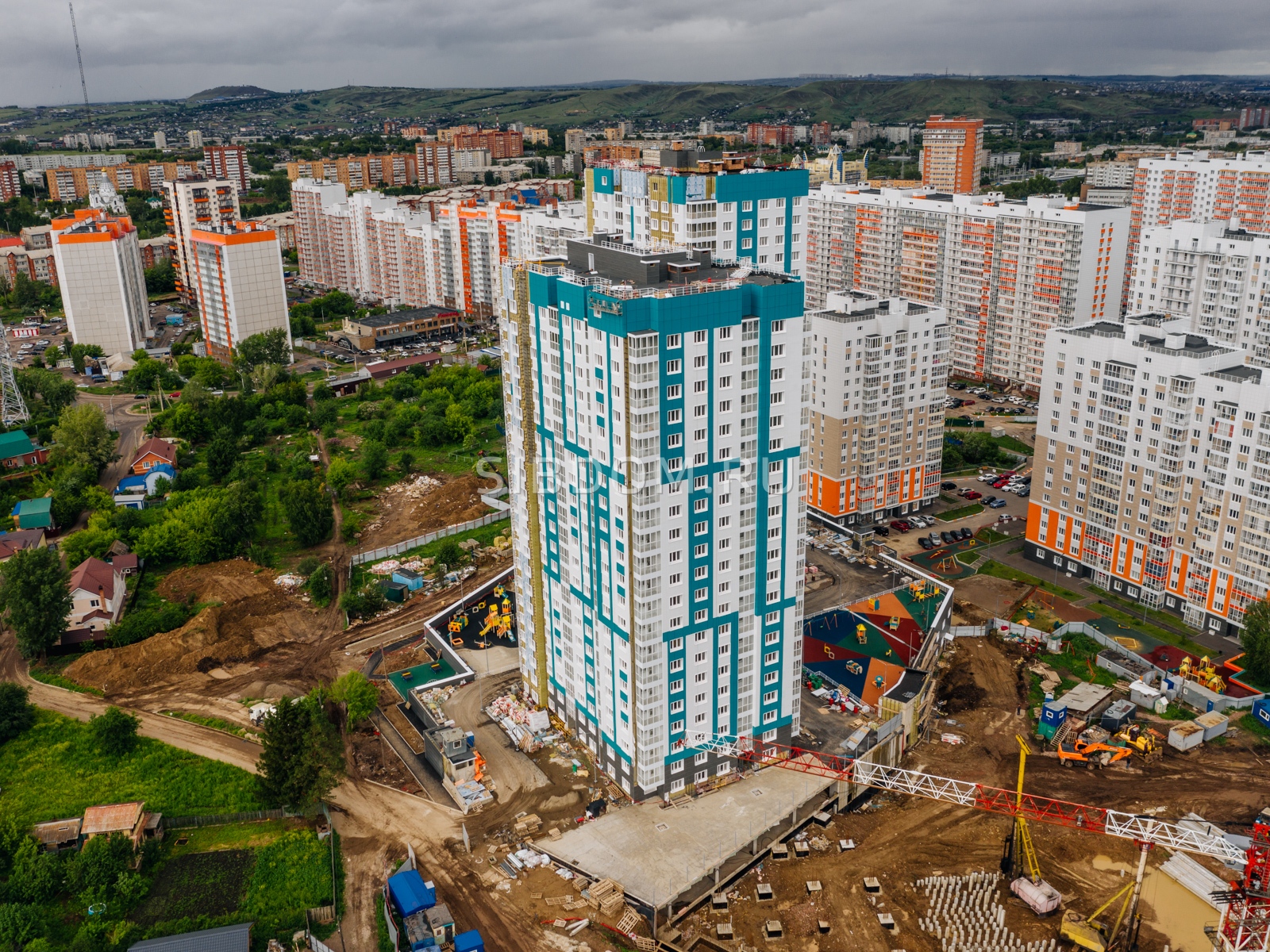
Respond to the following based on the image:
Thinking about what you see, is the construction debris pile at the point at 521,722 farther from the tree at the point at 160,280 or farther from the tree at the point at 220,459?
the tree at the point at 160,280

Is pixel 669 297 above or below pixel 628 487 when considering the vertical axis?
above

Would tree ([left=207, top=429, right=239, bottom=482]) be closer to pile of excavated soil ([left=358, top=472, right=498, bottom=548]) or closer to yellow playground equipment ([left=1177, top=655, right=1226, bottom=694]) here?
pile of excavated soil ([left=358, top=472, right=498, bottom=548])

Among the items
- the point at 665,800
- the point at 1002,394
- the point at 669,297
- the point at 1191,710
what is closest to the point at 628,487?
the point at 669,297

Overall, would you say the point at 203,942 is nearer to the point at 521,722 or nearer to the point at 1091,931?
the point at 521,722

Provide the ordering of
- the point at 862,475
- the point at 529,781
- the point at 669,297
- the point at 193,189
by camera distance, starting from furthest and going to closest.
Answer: the point at 193,189
the point at 862,475
the point at 529,781
the point at 669,297

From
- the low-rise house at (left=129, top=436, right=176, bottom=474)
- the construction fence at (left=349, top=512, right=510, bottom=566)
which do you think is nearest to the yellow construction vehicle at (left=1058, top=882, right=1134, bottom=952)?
the construction fence at (left=349, top=512, right=510, bottom=566)

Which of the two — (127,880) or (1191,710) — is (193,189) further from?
(1191,710)

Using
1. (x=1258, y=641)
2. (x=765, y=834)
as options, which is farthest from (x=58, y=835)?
(x=1258, y=641)

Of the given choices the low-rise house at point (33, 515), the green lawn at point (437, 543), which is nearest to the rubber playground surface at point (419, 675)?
the green lawn at point (437, 543)
